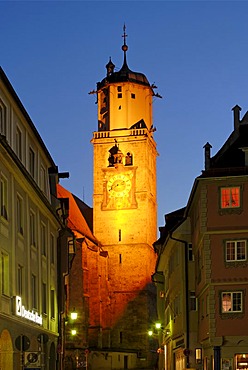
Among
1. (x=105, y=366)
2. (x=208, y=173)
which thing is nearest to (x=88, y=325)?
(x=105, y=366)

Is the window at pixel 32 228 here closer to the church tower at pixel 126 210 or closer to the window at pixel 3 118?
the window at pixel 3 118

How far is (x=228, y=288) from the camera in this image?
141 feet

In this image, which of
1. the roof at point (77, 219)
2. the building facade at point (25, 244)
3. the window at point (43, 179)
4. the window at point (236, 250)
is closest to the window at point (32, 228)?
the building facade at point (25, 244)

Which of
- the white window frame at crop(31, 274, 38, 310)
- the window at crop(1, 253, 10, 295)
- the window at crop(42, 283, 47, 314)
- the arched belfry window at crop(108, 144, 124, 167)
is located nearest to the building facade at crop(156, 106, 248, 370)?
the window at crop(42, 283, 47, 314)

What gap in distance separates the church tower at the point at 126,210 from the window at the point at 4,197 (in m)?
84.0

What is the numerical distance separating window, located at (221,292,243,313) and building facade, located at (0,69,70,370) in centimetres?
851

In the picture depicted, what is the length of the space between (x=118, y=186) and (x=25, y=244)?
286ft

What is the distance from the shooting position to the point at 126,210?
125 m

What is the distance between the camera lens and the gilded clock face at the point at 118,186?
409ft

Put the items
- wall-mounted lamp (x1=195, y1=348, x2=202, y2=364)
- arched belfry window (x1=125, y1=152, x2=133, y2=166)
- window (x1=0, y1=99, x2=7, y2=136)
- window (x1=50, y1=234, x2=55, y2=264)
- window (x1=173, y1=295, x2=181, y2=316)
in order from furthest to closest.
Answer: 1. arched belfry window (x1=125, y1=152, x2=133, y2=166)
2. window (x1=173, y1=295, x2=181, y2=316)
3. wall-mounted lamp (x1=195, y1=348, x2=202, y2=364)
4. window (x1=50, y1=234, x2=55, y2=264)
5. window (x1=0, y1=99, x2=7, y2=136)

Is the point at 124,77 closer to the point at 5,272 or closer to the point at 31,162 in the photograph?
the point at 31,162

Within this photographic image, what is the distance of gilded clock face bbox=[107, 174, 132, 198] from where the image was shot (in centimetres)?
12475

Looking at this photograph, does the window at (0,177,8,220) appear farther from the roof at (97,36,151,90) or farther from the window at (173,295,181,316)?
the roof at (97,36,151,90)

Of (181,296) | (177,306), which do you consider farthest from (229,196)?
(177,306)
